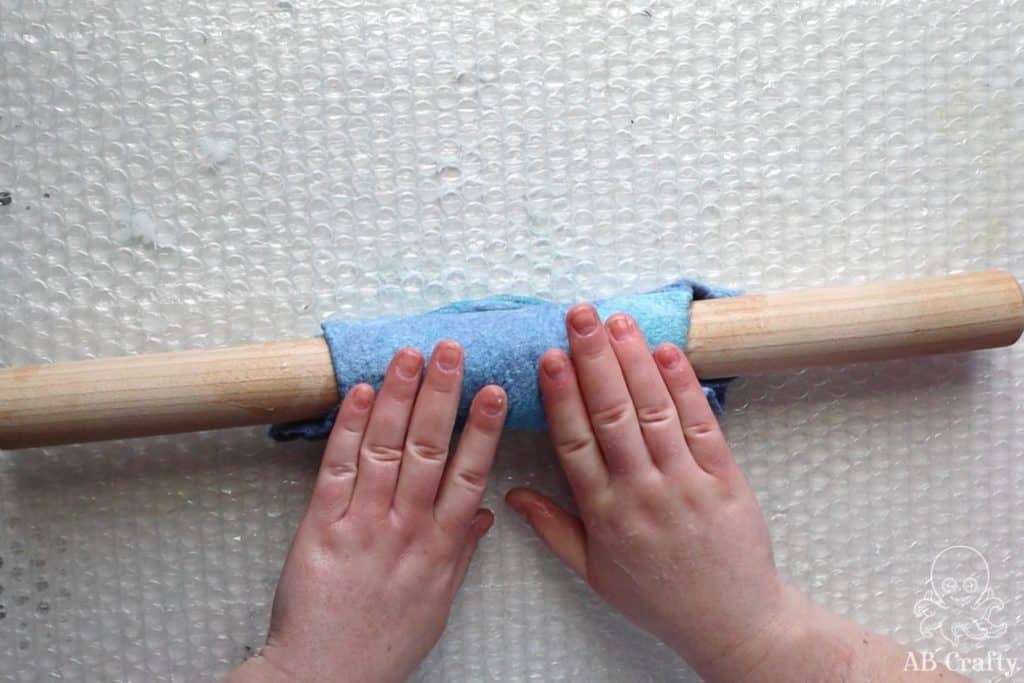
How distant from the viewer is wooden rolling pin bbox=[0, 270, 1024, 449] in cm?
55

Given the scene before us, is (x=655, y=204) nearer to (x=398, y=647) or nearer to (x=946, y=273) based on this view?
(x=946, y=273)

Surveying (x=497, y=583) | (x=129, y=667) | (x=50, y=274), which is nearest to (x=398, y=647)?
(x=497, y=583)

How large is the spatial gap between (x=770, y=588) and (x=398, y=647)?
0.25m

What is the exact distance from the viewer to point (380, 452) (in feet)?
1.90

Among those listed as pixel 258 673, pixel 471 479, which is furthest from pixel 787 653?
pixel 258 673

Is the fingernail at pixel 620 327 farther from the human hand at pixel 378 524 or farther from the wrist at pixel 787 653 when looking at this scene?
the wrist at pixel 787 653

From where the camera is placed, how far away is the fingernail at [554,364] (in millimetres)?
569

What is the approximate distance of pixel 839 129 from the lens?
66 centimetres

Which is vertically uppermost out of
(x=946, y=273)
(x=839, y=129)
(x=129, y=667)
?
(x=839, y=129)

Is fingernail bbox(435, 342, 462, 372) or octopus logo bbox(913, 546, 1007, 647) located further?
octopus logo bbox(913, 546, 1007, 647)

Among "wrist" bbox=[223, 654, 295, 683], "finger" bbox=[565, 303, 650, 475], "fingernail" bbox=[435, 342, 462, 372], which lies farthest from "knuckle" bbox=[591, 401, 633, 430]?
"wrist" bbox=[223, 654, 295, 683]

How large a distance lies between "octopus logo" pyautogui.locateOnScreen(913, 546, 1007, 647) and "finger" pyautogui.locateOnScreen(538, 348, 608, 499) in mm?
278

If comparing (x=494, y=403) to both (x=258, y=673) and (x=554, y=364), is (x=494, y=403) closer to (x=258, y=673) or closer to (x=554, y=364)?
(x=554, y=364)

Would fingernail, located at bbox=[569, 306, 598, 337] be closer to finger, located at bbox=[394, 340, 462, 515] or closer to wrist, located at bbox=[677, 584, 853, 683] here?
finger, located at bbox=[394, 340, 462, 515]
